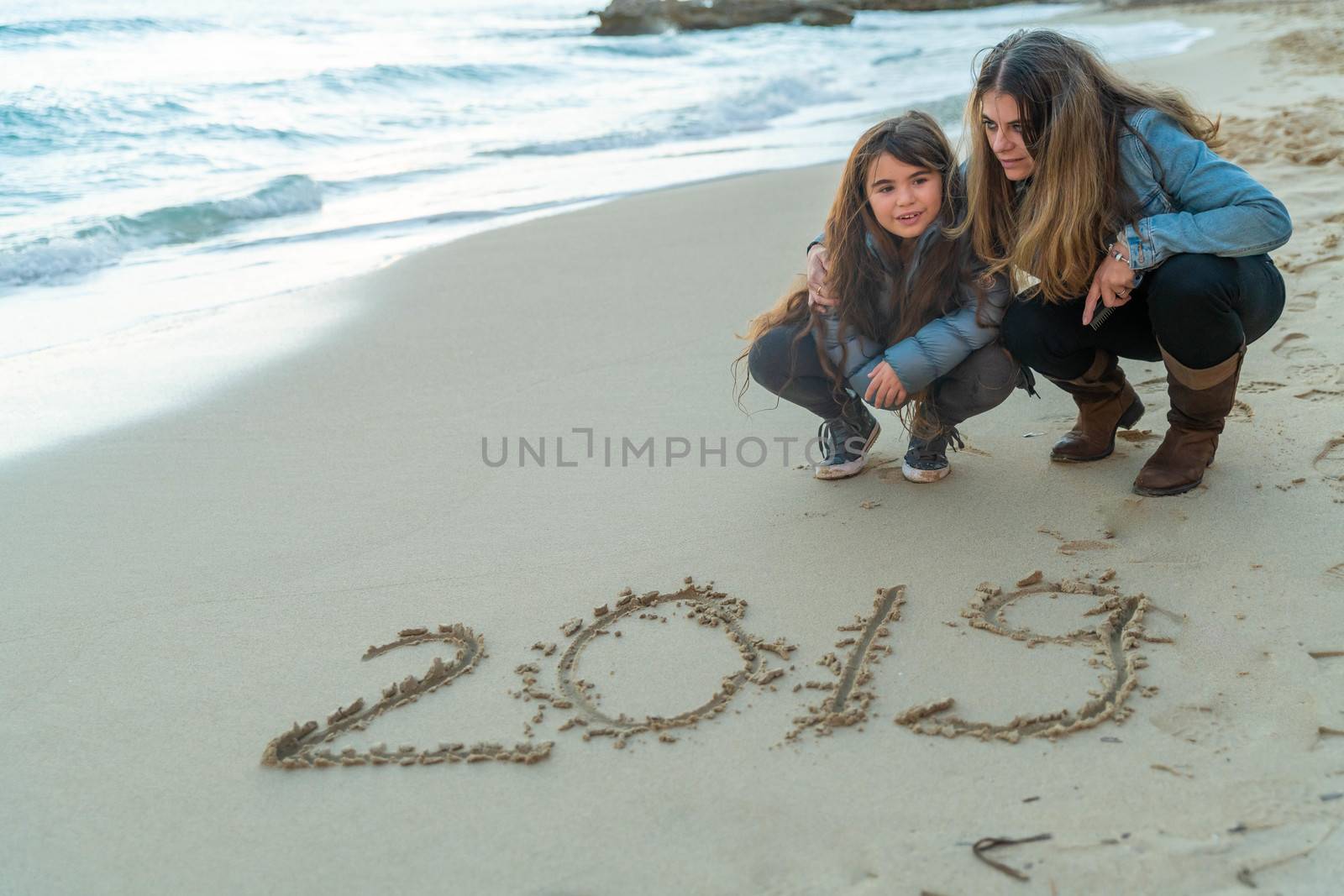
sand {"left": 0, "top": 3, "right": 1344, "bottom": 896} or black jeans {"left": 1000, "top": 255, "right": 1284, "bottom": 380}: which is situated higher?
black jeans {"left": 1000, "top": 255, "right": 1284, "bottom": 380}

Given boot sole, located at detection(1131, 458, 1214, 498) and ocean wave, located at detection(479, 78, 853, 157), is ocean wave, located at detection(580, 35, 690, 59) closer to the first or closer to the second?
ocean wave, located at detection(479, 78, 853, 157)

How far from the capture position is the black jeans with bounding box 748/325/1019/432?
2.48 meters

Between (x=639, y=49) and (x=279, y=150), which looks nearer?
(x=279, y=150)

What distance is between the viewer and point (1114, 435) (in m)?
2.62

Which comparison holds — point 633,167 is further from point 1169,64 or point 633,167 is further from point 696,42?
point 696,42

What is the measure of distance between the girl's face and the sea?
2296 mm

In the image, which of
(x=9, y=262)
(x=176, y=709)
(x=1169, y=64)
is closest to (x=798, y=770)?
(x=176, y=709)

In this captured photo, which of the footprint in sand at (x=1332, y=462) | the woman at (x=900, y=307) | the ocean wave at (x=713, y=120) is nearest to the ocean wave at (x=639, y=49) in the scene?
the ocean wave at (x=713, y=120)

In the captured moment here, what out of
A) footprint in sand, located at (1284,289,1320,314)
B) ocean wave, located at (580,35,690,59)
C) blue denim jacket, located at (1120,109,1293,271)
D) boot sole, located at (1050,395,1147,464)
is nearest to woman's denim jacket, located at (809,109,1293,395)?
blue denim jacket, located at (1120,109,1293,271)

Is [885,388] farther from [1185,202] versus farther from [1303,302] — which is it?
[1303,302]

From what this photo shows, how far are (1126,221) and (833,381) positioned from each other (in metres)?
0.74

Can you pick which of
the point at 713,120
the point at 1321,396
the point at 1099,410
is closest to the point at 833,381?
the point at 1099,410

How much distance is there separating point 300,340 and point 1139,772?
128 inches

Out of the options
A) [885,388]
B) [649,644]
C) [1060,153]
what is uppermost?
[1060,153]
